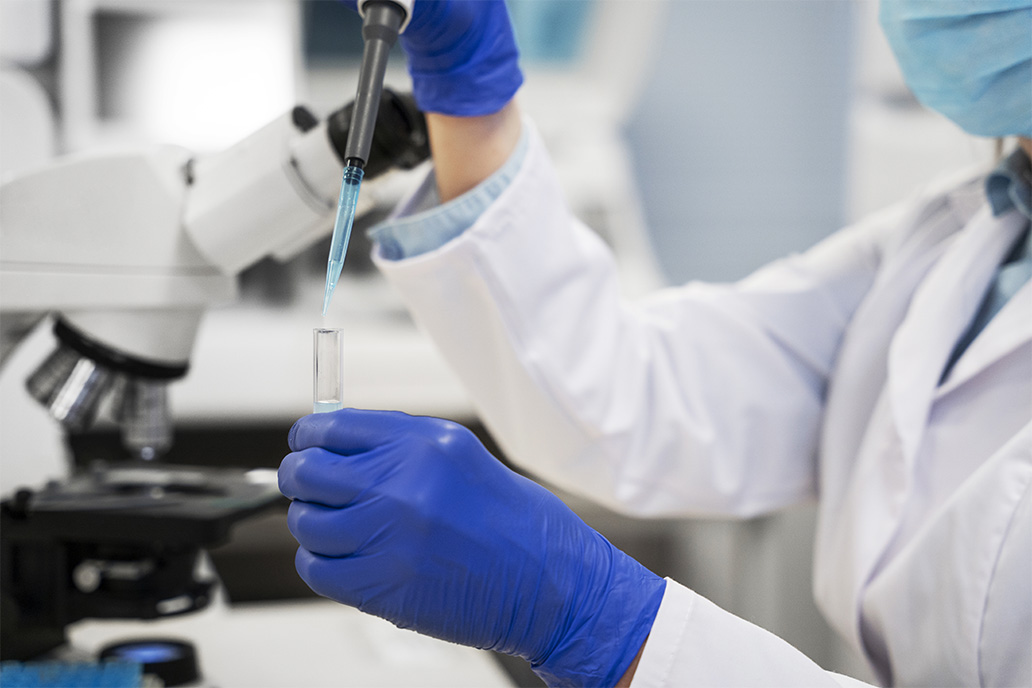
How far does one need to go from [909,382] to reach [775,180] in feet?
6.73

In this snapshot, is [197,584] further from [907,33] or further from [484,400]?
[907,33]

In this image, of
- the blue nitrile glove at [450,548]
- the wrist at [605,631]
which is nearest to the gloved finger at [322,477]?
the blue nitrile glove at [450,548]

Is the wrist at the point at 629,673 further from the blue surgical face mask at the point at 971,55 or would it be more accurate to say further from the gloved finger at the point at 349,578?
the blue surgical face mask at the point at 971,55

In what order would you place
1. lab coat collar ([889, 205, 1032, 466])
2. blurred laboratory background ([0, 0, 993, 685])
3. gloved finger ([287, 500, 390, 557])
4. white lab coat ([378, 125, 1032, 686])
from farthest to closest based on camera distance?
blurred laboratory background ([0, 0, 993, 685]) < lab coat collar ([889, 205, 1032, 466]) < white lab coat ([378, 125, 1032, 686]) < gloved finger ([287, 500, 390, 557])

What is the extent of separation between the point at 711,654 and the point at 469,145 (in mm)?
496

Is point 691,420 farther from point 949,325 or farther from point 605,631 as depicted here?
point 605,631

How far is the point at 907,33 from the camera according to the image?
0.73 m

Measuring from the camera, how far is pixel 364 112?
498 mm

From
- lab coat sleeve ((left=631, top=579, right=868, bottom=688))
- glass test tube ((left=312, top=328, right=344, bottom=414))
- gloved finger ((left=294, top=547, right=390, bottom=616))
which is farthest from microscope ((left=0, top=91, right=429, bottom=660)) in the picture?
lab coat sleeve ((left=631, top=579, right=868, bottom=688))

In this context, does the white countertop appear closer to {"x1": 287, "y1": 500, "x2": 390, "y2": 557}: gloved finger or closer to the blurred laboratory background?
{"x1": 287, "y1": 500, "x2": 390, "y2": 557}: gloved finger

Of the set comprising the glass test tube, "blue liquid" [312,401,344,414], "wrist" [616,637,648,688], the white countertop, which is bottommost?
the white countertop

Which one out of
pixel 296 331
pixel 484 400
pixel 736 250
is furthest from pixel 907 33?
pixel 736 250

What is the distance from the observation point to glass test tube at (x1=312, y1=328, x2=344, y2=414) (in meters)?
0.50

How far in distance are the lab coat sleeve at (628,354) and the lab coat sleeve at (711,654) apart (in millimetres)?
339
